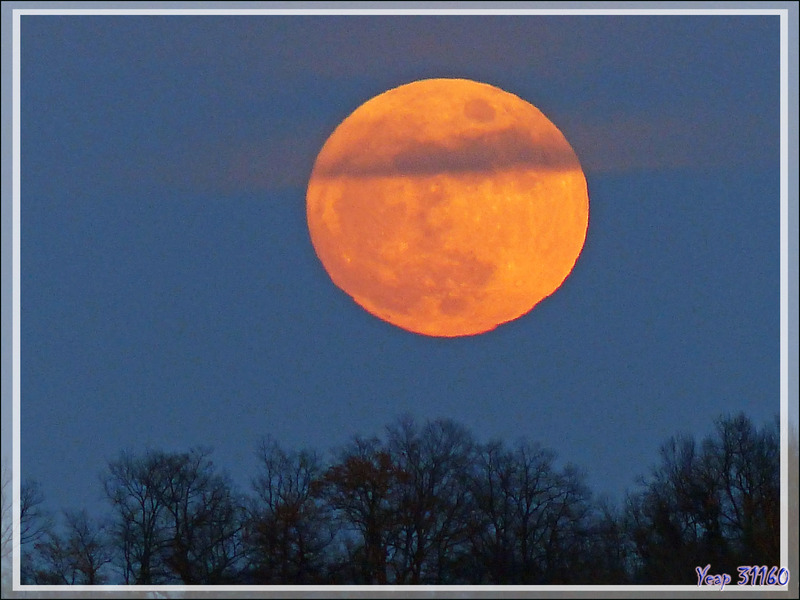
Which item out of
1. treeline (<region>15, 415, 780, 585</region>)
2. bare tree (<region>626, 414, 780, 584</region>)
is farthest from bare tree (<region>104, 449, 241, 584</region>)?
bare tree (<region>626, 414, 780, 584</region>)

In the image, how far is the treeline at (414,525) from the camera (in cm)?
3122

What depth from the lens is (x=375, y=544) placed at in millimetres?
31594

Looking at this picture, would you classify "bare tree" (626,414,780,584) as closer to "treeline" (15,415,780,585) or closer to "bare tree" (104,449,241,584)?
"treeline" (15,415,780,585)

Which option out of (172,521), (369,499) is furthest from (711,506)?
(172,521)

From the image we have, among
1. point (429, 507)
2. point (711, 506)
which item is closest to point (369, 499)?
point (429, 507)

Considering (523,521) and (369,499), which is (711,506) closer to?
(523,521)

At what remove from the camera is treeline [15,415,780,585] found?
3122cm

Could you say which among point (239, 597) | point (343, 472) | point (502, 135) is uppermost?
point (502, 135)

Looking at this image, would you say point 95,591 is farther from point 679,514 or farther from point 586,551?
point 679,514

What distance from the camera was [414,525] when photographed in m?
31.8

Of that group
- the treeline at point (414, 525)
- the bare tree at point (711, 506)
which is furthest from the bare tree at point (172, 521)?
the bare tree at point (711, 506)

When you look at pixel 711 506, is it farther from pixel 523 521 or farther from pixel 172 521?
pixel 172 521

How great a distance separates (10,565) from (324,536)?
5467mm

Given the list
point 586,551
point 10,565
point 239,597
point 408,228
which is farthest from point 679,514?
point 10,565
